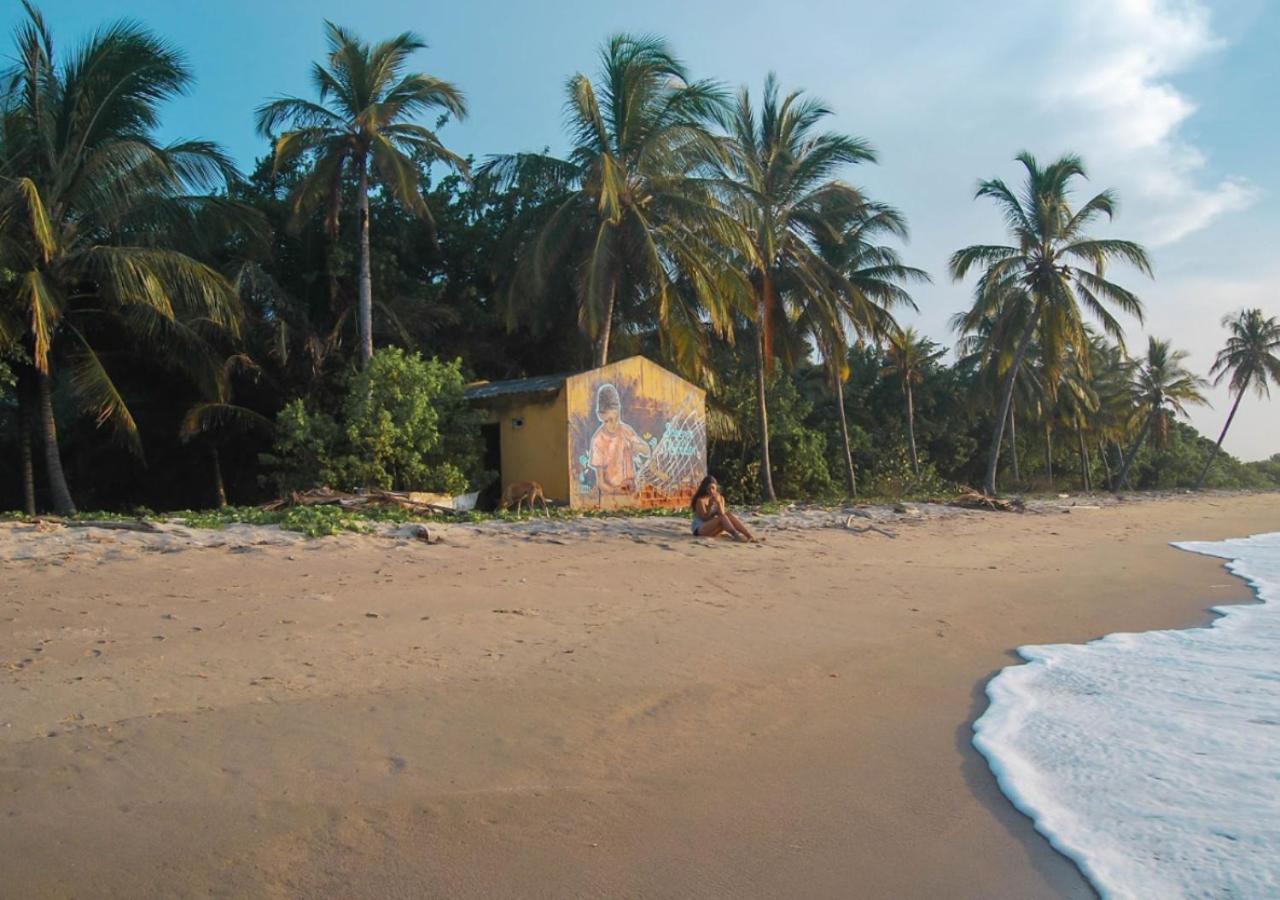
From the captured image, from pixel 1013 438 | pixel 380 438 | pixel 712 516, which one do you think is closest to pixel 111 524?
pixel 380 438

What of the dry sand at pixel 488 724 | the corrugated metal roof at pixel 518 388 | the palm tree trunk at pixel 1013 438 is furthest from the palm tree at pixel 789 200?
the palm tree trunk at pixel 1013 438

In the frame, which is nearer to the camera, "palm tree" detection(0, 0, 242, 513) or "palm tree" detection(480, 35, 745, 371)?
"palm tree" detection(0, 0, 242, 513)

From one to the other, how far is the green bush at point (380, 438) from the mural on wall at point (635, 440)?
82.2 inches

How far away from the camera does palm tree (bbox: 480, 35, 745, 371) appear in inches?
660

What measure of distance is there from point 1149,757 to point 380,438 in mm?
11818

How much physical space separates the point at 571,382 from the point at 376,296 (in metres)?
6.24

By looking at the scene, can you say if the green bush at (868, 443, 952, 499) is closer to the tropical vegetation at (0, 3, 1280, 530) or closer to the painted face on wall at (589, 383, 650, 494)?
the tropical vegetation at (0, 3, 1280, 530)

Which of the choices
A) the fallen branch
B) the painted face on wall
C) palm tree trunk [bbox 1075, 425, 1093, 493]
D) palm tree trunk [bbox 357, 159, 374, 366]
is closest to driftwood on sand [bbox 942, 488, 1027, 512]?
the fallen branch

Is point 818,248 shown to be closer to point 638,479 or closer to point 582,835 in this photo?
point 638,479

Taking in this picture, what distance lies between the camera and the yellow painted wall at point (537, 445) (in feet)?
50.1

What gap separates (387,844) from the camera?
10.2ft

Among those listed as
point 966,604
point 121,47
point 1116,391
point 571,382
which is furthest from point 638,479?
point 1116,391

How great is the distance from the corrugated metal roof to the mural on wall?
0.39 metres

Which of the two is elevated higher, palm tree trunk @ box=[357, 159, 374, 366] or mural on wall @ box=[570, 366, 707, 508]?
palm tree trunk @ box=[357, 159, 374, 366]
